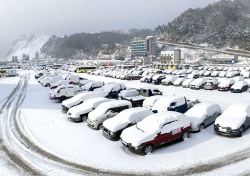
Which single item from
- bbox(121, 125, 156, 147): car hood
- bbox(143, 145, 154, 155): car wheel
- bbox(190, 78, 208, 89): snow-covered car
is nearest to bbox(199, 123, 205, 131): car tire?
bbox(121, 125, 156, 147): car hood

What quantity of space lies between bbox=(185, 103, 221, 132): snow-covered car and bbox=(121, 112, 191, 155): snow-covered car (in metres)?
1.39

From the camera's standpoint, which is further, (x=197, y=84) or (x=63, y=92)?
(x=197, y=84)

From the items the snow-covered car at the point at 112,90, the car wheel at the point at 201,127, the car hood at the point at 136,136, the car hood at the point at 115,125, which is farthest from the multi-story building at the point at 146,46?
the car hood at the point at 136,136

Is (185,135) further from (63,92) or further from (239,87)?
→ (239,87)

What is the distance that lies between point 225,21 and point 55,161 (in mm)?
211175

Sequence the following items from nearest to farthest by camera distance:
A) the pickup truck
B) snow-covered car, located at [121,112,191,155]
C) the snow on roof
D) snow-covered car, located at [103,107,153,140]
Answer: snow-covered car, located at [121,112,191,155], the snow on roof, snow-covered car, located at [103,107,153,140], the pickup truck

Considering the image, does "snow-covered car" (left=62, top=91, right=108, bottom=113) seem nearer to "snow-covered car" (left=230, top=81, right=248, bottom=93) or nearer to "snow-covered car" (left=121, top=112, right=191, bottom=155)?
"snow-covered car" (left=121, top=112, right=191, bottom=155)

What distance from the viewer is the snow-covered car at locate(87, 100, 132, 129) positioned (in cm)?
1784

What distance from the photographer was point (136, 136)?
13.6 meters

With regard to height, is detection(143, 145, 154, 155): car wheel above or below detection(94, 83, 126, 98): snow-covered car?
below

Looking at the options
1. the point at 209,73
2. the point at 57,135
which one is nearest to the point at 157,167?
the point at 57,135

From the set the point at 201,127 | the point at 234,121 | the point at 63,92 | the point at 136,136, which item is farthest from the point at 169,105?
the point at 63,92

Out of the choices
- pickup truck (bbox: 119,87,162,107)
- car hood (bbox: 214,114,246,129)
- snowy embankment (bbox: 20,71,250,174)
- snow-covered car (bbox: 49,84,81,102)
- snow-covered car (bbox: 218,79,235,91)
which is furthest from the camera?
snow-covered car (bbox: 218,79,235,91)

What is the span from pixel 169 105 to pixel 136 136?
21.5 ft
